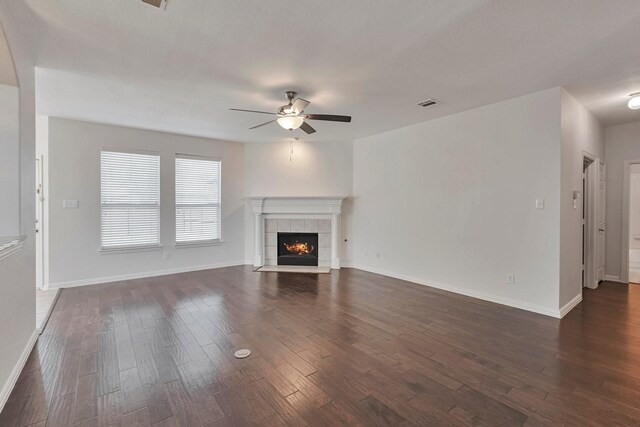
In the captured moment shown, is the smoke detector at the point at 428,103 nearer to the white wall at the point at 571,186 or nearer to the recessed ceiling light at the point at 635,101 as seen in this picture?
the white wall at the point at 571,186

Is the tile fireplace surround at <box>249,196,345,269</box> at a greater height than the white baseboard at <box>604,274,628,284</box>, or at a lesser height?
greater

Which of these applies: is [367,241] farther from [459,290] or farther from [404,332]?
[404,332]

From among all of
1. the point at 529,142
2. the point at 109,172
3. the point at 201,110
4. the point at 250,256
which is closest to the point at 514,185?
the point at 529,142

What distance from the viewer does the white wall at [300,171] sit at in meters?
6.37

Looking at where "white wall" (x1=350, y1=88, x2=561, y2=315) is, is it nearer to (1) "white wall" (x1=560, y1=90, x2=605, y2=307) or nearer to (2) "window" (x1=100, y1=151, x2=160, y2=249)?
(1) "white wall" (x1=560, y1=90, x2=605, y2=307)

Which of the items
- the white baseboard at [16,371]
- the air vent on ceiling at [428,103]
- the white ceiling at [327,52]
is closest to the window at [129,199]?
the white ceiling at [327,52]

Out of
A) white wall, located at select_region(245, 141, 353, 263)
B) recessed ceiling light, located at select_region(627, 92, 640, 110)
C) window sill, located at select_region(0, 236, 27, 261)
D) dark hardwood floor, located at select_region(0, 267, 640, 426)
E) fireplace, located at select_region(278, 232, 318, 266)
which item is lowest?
dark hardwood floor, located at select_region(0, 267, 640, 426)

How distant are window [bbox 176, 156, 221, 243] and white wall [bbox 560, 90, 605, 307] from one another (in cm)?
564

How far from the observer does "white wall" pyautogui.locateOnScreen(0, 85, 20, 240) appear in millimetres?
2279

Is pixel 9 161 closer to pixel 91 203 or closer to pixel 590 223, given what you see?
pixel 91 203

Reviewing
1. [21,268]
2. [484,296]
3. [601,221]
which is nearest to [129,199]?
[21,268]

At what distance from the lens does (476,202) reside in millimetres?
4242

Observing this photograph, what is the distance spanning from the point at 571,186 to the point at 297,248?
4.67m

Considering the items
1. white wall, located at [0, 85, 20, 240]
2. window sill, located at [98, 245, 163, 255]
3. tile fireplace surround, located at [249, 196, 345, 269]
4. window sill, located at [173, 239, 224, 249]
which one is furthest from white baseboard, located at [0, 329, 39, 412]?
tile fireplace surround, located at [249, 196, 345, 269]
